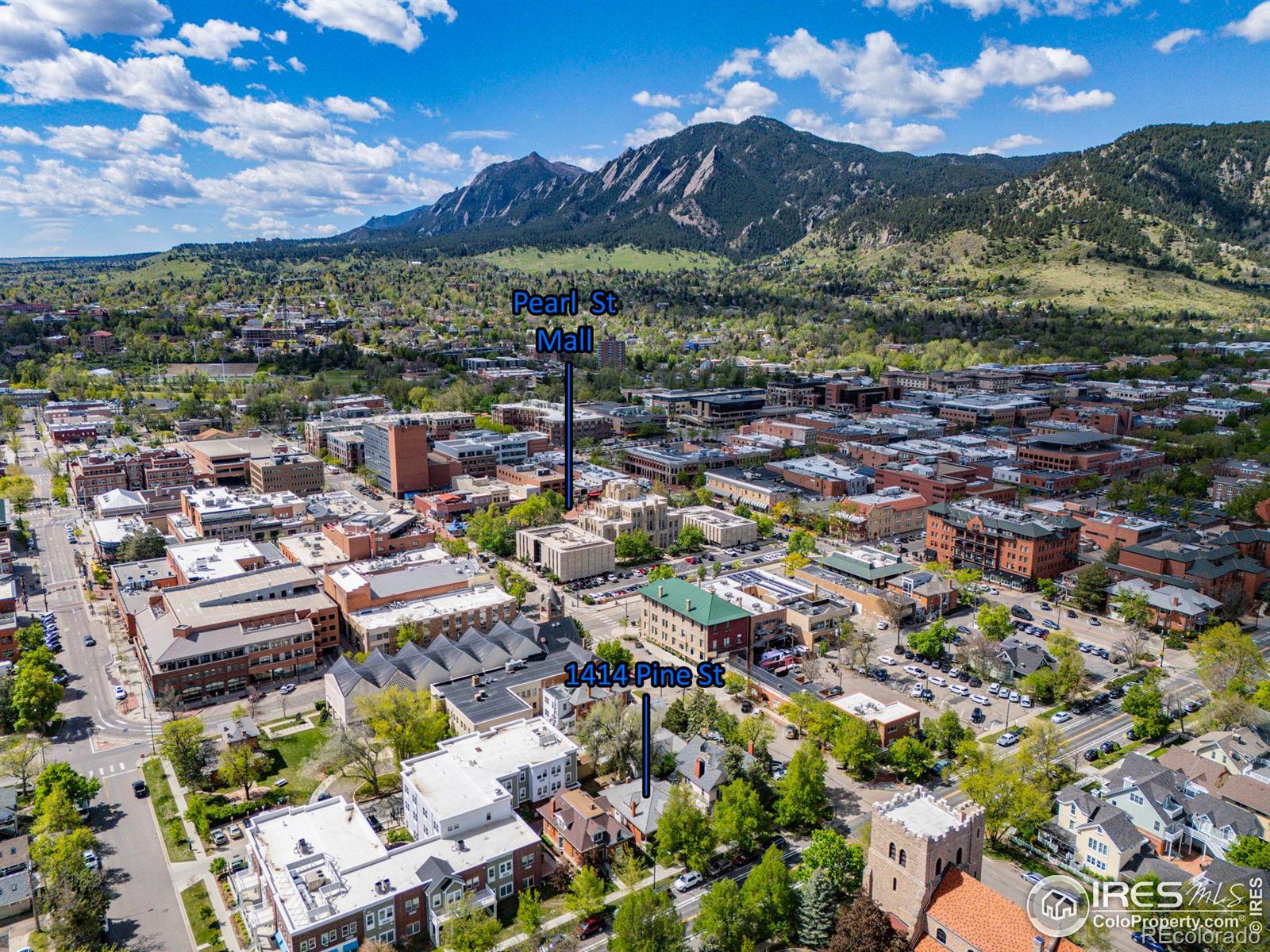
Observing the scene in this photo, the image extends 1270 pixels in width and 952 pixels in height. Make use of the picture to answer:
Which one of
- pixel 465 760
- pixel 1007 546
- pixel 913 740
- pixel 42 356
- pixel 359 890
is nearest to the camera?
pixel 359 890

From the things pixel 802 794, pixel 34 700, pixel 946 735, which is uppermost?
pixel 34 700

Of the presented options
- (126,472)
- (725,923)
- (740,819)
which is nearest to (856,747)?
(740,819)

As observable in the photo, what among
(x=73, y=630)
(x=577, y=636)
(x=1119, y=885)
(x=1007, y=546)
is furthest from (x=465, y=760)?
(x=1007, y=546)

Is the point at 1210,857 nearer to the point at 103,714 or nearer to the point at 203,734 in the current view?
the point at 203,734

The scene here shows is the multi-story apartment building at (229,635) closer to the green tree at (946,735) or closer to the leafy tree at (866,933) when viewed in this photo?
the green tree at (946,735)

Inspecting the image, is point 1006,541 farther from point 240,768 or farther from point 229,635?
point 229,635
